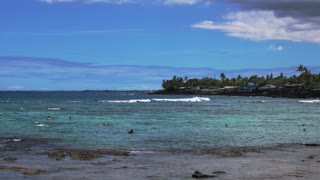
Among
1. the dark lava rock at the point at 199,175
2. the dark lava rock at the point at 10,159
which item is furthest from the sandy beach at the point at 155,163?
the dark lava rock at the point at 199,175

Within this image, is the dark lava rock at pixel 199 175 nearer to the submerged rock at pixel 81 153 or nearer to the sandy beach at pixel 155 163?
the sandy beach at pixel 155 163

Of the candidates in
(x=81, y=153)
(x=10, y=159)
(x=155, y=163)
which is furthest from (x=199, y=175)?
(x=10, y=159)

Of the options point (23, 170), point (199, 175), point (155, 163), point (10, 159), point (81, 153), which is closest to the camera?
point (199, 175)

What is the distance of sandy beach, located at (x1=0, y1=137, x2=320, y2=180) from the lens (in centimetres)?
1808

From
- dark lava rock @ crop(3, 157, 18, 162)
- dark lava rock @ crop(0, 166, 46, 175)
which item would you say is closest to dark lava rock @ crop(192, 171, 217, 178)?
dark lava rock @ crop(0, 166, 46, 175)

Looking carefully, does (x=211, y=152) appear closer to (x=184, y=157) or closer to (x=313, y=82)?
(x=184, y=157)

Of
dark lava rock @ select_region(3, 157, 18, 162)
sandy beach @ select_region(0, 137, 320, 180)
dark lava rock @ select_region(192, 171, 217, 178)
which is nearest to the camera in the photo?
dark lava rock @ select_region(192, 171, 217, 178)

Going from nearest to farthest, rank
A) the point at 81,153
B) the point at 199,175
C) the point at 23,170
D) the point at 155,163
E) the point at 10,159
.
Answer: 1. the point at 199,175
2. the point at 23,170
3. the point at 155,163
4. the point at 10,159
5. the point at 81,153

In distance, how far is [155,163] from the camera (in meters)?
21.2

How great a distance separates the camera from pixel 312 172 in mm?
18656

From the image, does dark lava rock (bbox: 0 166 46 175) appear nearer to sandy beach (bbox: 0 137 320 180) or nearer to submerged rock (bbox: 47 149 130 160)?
sandy beach (bbox: 0 137 320 180)

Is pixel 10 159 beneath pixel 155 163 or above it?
above

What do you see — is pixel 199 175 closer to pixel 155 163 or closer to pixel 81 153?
pixel 155 163

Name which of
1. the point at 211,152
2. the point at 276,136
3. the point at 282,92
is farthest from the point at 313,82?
the point at 211,152
